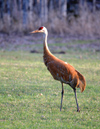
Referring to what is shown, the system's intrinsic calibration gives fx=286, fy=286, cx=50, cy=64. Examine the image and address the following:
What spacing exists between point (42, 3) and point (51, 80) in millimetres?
17242

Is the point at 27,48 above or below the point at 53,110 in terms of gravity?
below

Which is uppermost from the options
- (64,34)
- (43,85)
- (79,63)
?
(43,85)

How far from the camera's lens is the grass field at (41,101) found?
5426mm

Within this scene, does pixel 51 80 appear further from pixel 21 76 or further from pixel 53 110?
pixel 53 110

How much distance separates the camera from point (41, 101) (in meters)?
6.71

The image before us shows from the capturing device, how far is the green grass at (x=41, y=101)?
543cm

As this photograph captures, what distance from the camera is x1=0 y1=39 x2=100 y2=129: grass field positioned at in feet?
17.8

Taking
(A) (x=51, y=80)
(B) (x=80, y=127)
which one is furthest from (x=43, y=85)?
(B) (x=80, y=127)

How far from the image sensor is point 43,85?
27.1 ft

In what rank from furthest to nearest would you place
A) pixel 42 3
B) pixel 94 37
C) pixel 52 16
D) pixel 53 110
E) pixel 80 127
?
pixel 42 3, pixel 52 16, pixel 94 37, pixel 53 110, pixel 80 127

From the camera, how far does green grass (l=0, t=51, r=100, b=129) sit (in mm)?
5426

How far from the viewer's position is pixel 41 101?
6715 mm

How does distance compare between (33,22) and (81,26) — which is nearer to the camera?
(81,26)

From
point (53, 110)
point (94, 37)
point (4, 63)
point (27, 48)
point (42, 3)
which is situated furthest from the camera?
point (42, 3)
